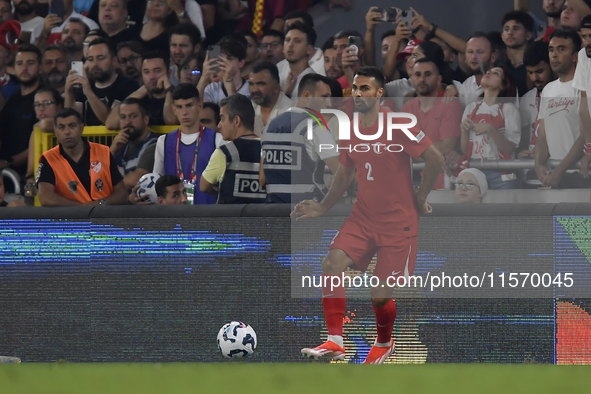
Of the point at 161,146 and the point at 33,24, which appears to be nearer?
the point at 161,146

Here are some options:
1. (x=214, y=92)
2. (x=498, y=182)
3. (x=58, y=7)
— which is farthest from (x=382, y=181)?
(x=58, y=7)

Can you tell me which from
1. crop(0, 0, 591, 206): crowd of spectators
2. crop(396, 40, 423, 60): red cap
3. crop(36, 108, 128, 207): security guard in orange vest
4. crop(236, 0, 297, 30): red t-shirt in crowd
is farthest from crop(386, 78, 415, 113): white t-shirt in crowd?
crop(36, 108, 128, 207): security guard in orange vest

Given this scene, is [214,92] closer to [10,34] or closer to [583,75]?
[10,34]

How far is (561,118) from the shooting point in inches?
218

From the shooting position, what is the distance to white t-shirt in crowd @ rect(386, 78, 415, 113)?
584cm

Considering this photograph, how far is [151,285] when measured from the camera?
18.7ft

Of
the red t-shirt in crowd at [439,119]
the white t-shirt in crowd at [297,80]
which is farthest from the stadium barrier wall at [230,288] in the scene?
the white t-shirt in crowd at [297,80]

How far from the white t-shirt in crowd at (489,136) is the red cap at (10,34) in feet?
14.7

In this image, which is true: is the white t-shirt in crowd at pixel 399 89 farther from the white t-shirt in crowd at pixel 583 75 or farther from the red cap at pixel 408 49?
the white t-shirt in crowd at pixel 583 75

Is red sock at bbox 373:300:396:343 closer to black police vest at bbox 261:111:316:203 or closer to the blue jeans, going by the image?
black police vest at bbox 261:111:316:203

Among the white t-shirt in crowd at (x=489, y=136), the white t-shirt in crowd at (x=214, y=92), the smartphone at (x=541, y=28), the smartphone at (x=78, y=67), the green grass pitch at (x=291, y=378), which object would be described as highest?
the smartphone at (x=541, y=28)

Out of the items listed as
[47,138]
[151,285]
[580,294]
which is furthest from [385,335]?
[47,138]

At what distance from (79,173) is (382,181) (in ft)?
7.60

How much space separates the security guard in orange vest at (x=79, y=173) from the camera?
6133mm
